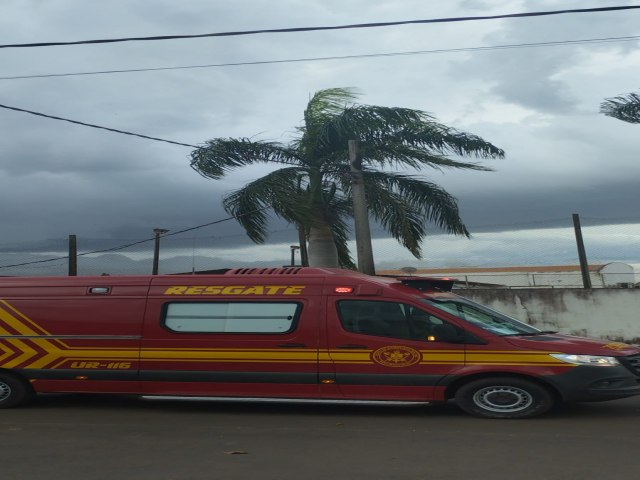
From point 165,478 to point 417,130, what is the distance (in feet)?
33.8

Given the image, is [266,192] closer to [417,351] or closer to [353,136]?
[353,136]

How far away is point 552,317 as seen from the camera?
49.6 ft

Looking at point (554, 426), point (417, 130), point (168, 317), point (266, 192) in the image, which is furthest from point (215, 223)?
point (554, 426)

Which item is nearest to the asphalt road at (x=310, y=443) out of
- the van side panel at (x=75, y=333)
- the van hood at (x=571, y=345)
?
the van side panel at (x=75, y=333)

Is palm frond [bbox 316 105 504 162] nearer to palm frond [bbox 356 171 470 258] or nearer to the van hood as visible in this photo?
palm frond [bbox 356 171 470 258]

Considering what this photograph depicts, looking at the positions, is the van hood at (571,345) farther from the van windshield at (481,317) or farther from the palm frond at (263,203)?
the palm frond at (263,203)

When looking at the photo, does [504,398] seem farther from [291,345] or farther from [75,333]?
[75,333]

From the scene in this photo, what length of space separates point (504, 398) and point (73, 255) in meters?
10.3

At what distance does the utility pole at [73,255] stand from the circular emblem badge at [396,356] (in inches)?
357

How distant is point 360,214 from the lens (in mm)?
13805

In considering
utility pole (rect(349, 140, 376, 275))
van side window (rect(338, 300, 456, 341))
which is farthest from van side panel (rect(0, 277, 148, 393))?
utility pole (rect(349, 140, 376, 275))

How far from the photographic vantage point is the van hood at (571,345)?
728 cm

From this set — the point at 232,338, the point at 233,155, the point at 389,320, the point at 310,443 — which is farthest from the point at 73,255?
the point at 310,443

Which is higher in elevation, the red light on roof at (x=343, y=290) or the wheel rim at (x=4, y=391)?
the red light on roof at (x=343, y=290)
